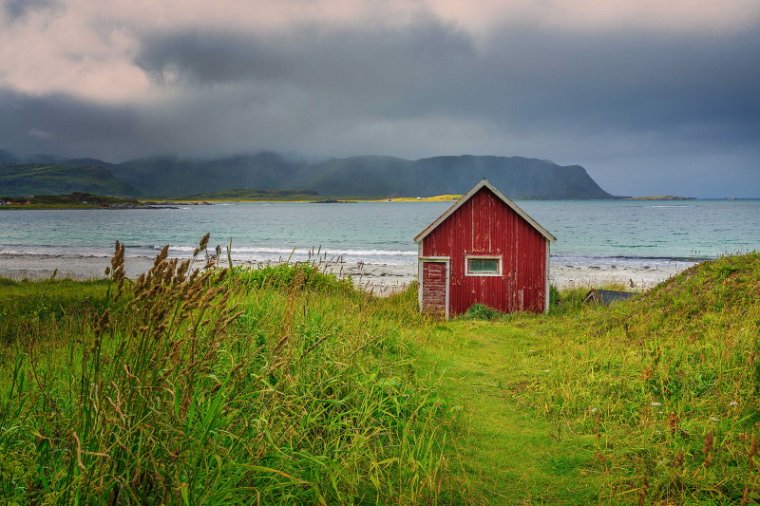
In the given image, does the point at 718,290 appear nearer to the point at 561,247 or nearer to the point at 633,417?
the point at 633,417

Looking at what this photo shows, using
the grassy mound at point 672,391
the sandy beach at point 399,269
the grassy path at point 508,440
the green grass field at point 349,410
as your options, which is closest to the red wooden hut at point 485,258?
the grassy mound at point 672,391

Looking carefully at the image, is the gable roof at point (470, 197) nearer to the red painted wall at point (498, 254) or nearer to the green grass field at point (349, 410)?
the red painted wall at point (498, 254)

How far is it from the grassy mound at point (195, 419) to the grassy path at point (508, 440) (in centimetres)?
45

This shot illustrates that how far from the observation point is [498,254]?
19672 mm

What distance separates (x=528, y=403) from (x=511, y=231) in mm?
13046

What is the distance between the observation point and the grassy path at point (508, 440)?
16.0ft

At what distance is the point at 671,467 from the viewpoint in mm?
4855

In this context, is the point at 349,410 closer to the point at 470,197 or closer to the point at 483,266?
the point at 483,266

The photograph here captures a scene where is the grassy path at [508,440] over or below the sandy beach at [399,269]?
over

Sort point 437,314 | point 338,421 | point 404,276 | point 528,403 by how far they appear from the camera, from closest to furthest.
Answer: point 338,421 < point 528,403 < point 437,314 < point 404,276

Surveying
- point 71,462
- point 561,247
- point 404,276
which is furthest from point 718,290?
A: point 561,247

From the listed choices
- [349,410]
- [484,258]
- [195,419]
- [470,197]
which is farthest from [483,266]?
[195,419]

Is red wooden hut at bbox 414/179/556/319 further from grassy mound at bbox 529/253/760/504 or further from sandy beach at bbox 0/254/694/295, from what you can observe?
sandy beach at bbox 0/254/694/295

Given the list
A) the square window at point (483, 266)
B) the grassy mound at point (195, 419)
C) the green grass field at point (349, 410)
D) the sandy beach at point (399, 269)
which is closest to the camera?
the grassy mound at point (195, 419)
